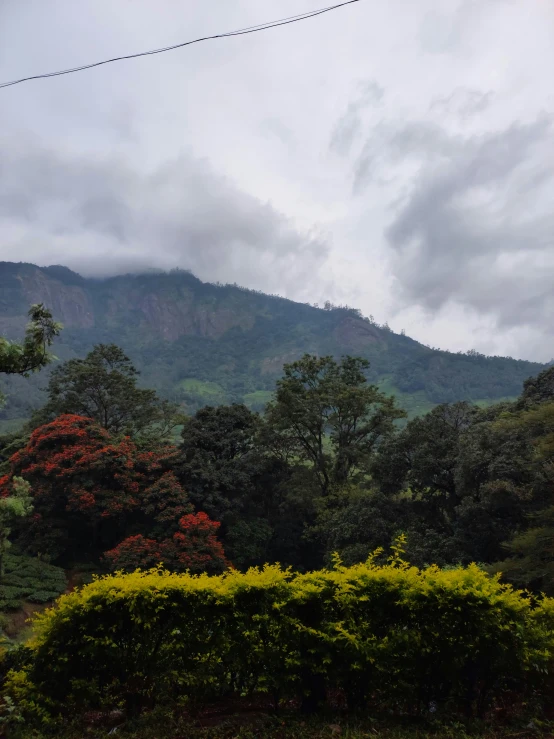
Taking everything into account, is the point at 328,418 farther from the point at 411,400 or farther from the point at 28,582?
the point at 411,400

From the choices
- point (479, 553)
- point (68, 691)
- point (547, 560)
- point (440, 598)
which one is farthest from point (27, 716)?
point (479, 553)

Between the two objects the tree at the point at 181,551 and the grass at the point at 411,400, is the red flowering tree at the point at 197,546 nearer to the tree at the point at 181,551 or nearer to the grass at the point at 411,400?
the tree at the point at 181,551

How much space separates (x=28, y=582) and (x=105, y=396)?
12.2 m

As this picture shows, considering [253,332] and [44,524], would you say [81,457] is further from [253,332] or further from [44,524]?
[253,332]

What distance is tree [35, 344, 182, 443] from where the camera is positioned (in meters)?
23.6

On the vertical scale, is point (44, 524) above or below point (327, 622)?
below

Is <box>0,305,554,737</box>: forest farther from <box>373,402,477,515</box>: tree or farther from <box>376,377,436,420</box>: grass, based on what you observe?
<box>376,377,436,420</box>: grass

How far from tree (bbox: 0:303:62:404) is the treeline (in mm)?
9563

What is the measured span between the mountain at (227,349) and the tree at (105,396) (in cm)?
6409

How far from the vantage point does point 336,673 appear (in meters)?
3.75

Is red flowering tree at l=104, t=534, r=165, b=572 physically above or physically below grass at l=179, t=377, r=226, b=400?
below

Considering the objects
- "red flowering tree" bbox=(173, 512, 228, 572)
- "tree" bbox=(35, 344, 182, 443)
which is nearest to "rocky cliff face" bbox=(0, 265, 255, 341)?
"tree" bbox=(35, 344, 182, 443)

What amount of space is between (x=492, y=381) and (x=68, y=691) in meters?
135

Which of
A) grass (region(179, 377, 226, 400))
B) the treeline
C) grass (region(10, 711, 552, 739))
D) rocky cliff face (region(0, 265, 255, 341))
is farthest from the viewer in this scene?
rocky cliff face (region(0, 265, 255, 341))
